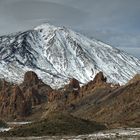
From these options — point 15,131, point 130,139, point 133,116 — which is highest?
point 133,116

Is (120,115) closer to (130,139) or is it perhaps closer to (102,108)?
(102,108)

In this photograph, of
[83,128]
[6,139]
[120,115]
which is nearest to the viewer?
[6,139]

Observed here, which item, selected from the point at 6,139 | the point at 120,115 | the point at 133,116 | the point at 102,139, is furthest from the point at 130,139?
the point at 120,115

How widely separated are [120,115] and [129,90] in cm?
2182

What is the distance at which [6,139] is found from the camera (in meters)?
78.4

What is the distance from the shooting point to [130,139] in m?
67.2

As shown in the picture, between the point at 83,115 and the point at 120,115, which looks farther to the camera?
the point at 83,115

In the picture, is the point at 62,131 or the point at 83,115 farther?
the point at 83,115

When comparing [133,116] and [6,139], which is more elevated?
[133,116]

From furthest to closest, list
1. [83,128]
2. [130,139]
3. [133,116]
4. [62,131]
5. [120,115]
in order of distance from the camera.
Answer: [120,115]
[133,116]
[83,128]
[62,131]
[130,139]

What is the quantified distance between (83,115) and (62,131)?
10538 centimetres

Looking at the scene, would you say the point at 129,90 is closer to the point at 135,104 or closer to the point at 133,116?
the point at 135,104

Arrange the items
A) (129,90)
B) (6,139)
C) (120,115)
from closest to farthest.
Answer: (6,139)
(120,115)
(129,90)

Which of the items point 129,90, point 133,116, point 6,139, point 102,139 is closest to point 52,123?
point 6,139
